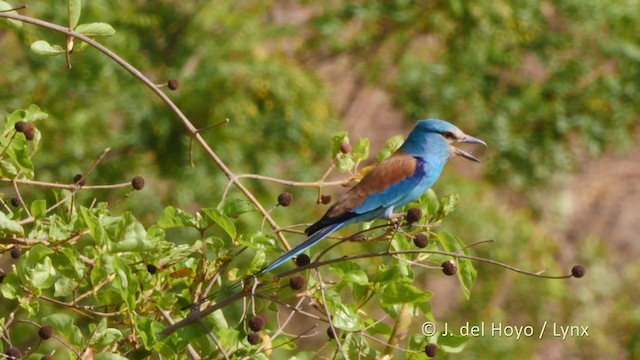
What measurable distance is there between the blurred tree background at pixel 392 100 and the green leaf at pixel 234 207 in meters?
3.11

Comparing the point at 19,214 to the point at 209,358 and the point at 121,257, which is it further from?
the point at 209,358

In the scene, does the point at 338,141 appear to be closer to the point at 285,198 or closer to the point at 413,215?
the point at 285,198

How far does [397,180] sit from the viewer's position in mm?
4180

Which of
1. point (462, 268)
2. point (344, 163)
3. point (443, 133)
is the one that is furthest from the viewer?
point (443, 133)

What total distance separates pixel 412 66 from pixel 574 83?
1.03 metres

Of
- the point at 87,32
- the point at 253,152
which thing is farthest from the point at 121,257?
the point at 253,152

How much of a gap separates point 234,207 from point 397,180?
4.12ft

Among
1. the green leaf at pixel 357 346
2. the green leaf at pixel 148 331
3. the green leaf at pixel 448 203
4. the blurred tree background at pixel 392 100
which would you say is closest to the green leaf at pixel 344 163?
the green leaf at pixel 448 203

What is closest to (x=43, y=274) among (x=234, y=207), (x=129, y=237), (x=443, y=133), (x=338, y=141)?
(x=129, y=237)

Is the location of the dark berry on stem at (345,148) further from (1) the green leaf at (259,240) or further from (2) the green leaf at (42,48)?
(2) the green leaf at (42,48)

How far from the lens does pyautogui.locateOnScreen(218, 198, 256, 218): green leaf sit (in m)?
3.02

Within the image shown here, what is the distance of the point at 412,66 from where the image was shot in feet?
24.2

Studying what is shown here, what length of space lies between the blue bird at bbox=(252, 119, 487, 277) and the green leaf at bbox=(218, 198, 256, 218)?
0.48 meters

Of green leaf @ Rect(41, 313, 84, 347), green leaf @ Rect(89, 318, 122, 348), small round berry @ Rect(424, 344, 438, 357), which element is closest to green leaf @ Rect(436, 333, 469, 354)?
small round berry @ Rect(424, 344, 438, 357)
